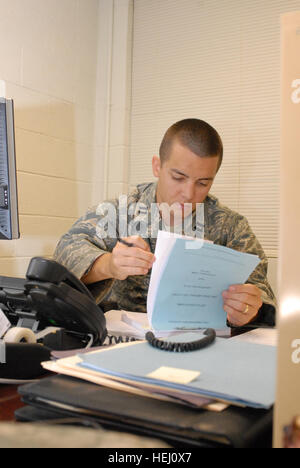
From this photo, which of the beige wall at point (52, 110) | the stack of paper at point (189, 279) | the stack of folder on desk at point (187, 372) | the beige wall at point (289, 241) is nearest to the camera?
the beige wall at point (289, 241)

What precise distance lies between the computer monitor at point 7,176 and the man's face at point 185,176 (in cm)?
56

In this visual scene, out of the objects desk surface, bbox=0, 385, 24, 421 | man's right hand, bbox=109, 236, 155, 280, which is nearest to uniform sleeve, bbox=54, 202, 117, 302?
man's right hand, bbox=109, 236, 155, 280

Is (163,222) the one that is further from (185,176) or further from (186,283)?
(186,283)

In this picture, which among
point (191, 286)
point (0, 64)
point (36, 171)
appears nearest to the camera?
point (191, 286)

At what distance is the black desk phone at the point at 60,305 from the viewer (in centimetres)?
74

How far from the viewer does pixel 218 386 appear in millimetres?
476

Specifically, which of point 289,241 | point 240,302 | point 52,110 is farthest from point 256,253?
point 52,110

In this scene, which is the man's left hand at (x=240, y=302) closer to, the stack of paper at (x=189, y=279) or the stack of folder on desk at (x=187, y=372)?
the stack of paper at (x=189, y=279)

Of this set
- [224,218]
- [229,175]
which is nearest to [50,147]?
[229,175]

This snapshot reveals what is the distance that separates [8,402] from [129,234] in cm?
102

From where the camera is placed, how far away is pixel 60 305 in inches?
29.4

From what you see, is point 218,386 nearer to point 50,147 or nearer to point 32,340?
point 32,340

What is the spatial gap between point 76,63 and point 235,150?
102 centimetres

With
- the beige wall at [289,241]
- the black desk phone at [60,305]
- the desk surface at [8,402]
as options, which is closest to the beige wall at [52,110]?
the black desk phone at [60,305]
